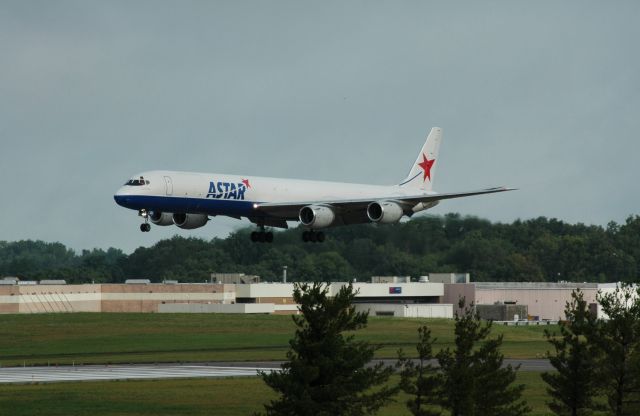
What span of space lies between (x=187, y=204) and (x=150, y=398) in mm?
18186

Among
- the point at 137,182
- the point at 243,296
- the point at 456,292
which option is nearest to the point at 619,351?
the point at 137,182

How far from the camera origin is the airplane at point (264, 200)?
79.2 meters

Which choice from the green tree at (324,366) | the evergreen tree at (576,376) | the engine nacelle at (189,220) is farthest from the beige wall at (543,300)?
the green tree at (324,366)

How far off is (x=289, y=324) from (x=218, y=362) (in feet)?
143

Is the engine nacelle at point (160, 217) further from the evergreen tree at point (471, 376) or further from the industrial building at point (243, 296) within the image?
the industrial building at point (243, 296)

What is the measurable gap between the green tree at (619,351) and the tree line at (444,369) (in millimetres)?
40

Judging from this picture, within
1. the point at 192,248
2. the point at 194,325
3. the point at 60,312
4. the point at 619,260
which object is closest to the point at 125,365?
the point at 194,325

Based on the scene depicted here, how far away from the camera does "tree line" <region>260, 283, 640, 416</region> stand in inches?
1539

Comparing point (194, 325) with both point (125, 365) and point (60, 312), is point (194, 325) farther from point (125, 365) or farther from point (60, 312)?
point (125, 365)

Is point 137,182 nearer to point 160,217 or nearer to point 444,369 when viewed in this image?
point 160,217

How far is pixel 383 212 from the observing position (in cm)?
8844

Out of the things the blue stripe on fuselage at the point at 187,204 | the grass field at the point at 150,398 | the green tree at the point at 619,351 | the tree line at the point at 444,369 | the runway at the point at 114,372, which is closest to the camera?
the tree line at the point at 444,369

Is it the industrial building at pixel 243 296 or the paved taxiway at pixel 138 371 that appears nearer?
the paved taxiway at pixel 138 371

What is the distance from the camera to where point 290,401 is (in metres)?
38.7
